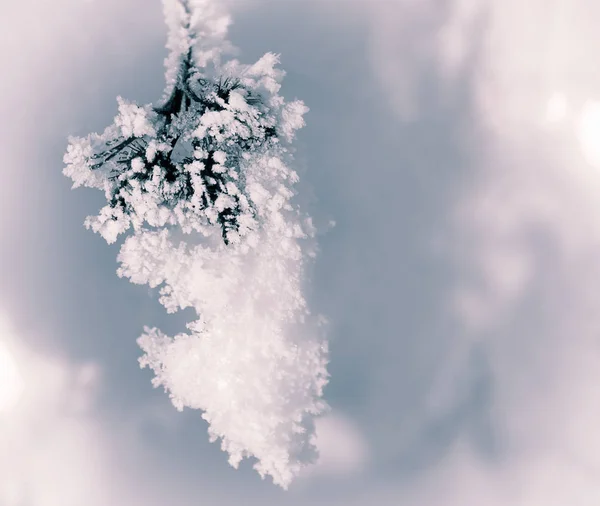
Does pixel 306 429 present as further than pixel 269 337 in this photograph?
Yes

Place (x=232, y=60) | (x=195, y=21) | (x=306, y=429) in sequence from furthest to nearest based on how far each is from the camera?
(x=306, y=429)
(x=232, y=60)
(x=195, y=21)

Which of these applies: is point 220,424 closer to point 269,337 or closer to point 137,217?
point 269,337

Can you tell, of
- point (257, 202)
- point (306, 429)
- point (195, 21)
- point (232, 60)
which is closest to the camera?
point (195, 21)

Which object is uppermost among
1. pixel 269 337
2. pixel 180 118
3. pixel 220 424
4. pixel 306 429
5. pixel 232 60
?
pixel 232 60

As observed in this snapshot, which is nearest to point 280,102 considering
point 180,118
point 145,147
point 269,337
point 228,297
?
point 180,118

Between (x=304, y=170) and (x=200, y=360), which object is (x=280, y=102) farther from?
(x=200, y=360)

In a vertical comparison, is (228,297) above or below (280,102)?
below
